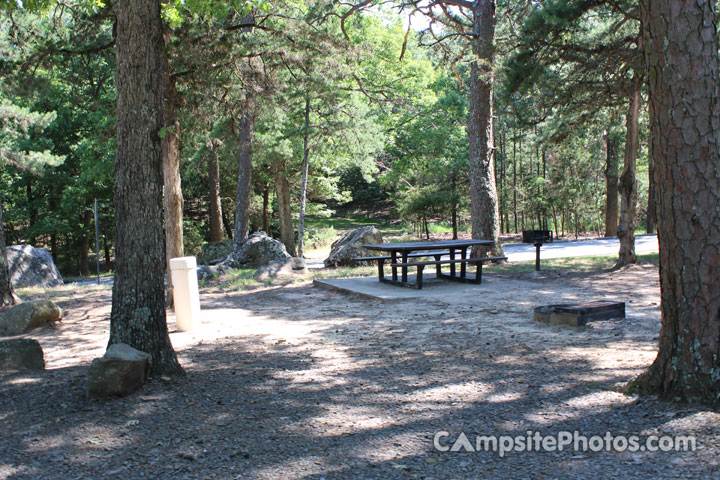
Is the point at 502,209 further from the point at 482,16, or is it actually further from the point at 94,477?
the point at 94,477

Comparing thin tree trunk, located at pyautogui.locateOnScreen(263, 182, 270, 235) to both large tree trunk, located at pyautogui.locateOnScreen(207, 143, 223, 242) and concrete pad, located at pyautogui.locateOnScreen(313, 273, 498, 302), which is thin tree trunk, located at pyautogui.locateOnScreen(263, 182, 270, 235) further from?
concrete pad, located at pyautogui.locateOnScreen(313, 273, 498, 302)

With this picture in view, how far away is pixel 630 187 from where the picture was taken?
11461mm

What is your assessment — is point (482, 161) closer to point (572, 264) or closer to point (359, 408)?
point (572, 264)

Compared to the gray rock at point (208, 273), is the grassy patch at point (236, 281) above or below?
below

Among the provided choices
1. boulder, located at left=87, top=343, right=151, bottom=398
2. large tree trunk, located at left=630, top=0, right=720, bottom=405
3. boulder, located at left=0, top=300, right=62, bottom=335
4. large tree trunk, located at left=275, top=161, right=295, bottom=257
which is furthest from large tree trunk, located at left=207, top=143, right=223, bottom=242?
large tree trunk, located at left=630, top=0, right=720, bottom=405

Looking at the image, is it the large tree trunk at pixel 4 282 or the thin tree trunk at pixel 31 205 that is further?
the thin tree trunk at pixel 31 205

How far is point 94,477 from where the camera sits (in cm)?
309

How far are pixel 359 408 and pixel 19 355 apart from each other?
3.34 m

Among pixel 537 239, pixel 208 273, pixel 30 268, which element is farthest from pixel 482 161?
pixel 30 268

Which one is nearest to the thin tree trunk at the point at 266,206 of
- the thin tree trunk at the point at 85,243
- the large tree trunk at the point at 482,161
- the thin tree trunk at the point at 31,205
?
the thin tree trunk at the point at 85,243

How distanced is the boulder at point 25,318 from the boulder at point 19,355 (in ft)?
9.57

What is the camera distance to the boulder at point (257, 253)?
1645cm

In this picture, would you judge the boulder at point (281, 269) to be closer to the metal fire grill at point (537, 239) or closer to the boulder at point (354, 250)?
the boulder at point (354, 250)

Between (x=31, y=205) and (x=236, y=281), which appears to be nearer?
(x=236, y=281)
